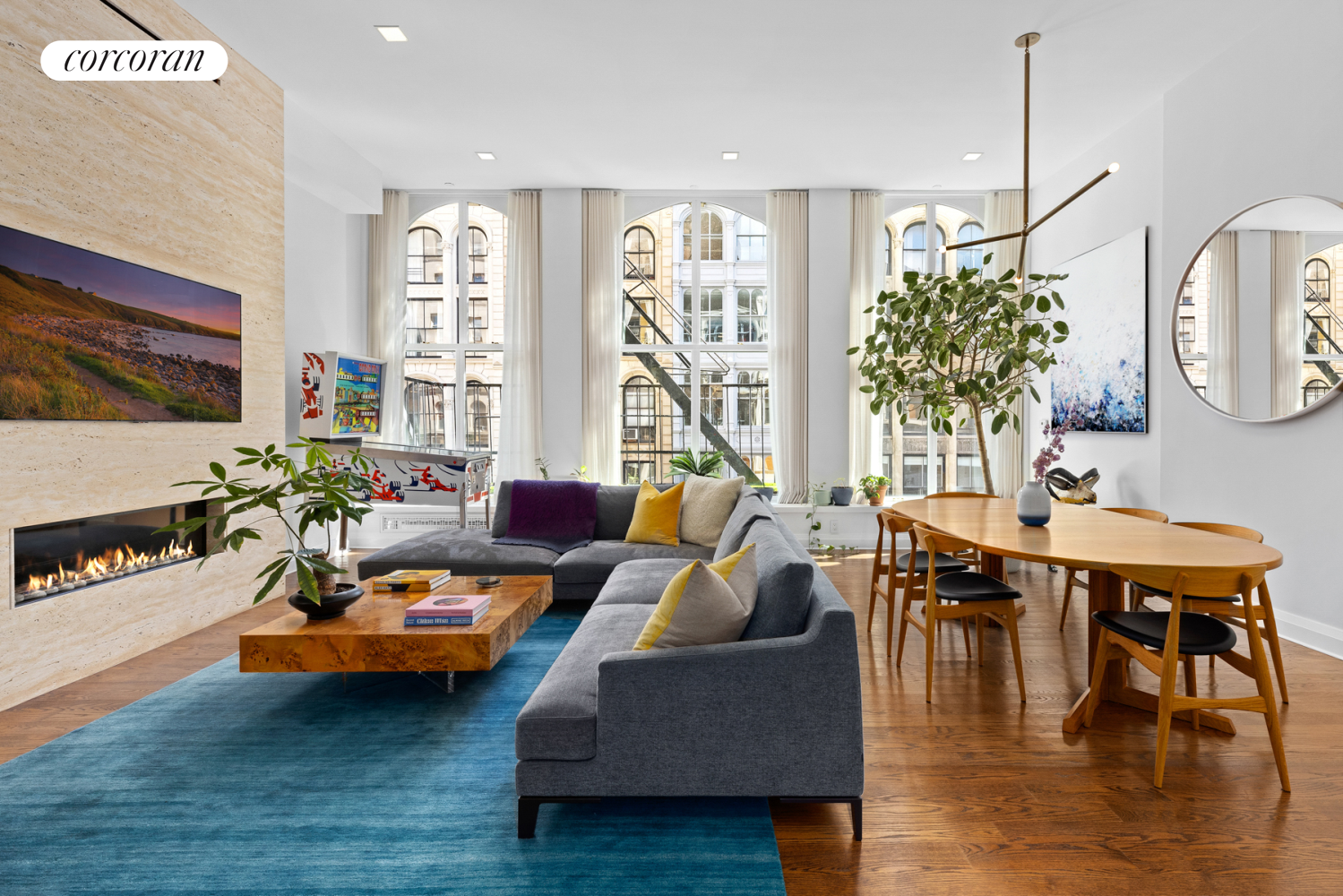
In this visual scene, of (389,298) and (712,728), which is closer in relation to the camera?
(712,728)

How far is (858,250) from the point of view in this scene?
22.1ft

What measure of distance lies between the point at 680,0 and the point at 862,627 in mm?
3715

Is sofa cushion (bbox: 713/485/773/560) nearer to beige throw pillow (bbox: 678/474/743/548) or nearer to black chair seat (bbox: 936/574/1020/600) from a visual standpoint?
beige throw pillow (bbox: 678/474/743/548)

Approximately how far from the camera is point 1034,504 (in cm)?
311

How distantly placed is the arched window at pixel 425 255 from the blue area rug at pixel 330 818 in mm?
5200

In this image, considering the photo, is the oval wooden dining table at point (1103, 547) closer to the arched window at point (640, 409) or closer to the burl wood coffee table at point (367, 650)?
the burl wood coffee table at point (367, 650)

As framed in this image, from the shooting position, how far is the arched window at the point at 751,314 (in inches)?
276

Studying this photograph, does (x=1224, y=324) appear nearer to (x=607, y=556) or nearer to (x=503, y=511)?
(x=607, y=556)

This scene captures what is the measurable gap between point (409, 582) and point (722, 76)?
3.76m

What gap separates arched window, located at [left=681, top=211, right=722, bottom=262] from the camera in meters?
7.04

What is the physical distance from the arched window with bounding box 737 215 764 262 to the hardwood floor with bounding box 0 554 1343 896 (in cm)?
480

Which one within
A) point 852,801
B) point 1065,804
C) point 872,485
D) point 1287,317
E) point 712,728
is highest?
point 1287,317

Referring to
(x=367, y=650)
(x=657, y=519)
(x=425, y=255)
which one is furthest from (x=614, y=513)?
(x=425, y=255)

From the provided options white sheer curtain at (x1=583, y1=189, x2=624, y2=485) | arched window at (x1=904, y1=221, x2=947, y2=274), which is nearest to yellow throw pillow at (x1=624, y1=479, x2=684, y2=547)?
white sheer curtain at (x1=583, y1=189, x2=624, y2=485)
